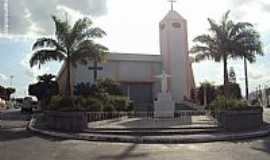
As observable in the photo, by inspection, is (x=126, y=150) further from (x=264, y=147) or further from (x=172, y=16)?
(x=172, y=16)

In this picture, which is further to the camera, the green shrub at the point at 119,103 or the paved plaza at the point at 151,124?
the green shrub at the point at 119,103

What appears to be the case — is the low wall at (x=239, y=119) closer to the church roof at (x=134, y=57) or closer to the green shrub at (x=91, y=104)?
the green shrub at (x=91, y=104)

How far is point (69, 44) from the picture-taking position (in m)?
24.5

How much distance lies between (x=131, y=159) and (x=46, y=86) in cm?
3760

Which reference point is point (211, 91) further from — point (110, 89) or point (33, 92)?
point (33, 92)

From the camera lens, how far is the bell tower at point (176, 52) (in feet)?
131

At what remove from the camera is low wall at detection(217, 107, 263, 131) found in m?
16.7

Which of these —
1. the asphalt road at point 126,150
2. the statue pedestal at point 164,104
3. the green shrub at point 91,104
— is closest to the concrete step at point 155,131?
the asphalt road at point 126,150

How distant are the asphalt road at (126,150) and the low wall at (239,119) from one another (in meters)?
2.59

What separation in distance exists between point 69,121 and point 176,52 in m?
24.5

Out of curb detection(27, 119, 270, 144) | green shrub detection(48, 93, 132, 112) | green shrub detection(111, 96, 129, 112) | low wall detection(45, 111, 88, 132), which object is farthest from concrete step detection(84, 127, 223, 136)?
green shrub detection(111, 96, 129, 112)

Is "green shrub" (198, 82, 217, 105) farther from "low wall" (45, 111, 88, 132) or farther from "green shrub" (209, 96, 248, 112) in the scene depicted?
"low wall" (45, 111, 88, 132)

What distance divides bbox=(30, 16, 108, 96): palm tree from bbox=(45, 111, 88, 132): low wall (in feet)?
21.0

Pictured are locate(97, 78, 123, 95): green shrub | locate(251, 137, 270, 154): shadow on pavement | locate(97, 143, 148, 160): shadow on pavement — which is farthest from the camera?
locate(97, 78, 123, 95): green shrub
